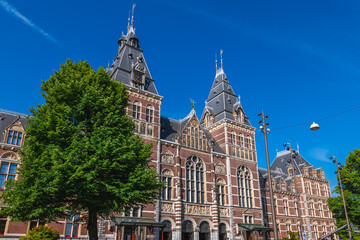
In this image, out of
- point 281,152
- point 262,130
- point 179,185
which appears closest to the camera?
point 262,130

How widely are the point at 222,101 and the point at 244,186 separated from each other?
12971 mm

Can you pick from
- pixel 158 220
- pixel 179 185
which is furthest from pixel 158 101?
pixel 158 220

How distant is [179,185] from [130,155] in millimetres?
15524

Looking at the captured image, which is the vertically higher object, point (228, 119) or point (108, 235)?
point (228, 119)

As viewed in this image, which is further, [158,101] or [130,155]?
[158,101]

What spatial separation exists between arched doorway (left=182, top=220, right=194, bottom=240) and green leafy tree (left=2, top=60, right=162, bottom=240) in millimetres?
14347

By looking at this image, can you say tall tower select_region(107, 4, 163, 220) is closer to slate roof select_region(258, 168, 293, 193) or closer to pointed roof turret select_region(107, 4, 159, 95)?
pointed roof turret select_region(107, 4, 159, 95)

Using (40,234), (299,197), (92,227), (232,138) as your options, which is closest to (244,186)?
(232,138)

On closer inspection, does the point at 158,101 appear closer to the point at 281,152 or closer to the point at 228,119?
the point at 228,119

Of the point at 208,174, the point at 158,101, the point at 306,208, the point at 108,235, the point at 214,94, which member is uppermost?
the point at 214,94

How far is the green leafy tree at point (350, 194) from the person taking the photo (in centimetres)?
3994

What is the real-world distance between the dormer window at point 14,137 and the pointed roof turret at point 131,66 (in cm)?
1167

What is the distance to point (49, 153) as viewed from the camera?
1616 cm

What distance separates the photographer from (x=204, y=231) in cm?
3256
